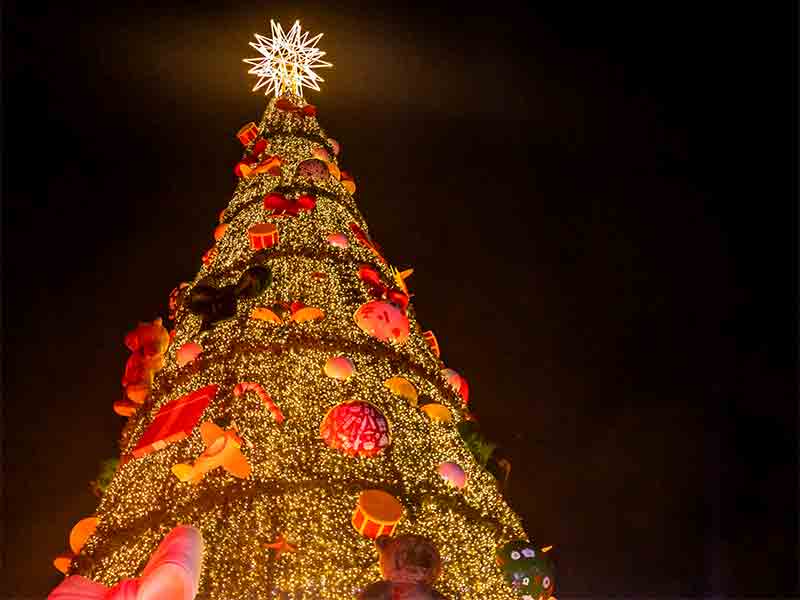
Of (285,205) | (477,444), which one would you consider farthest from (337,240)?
(477,444)

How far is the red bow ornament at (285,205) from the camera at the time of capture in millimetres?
5289

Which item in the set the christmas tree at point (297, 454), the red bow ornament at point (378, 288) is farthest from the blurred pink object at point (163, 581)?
the red bow ornament at point (378, 288)

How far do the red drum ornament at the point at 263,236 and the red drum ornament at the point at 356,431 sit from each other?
65.1 inches

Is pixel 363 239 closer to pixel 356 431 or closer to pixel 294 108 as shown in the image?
pixel 294 108

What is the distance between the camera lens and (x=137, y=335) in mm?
5059

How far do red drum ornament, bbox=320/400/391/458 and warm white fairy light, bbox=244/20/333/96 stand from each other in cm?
414

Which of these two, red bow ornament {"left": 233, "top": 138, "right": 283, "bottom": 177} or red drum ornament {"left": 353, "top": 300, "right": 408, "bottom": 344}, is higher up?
red bow ornament {"left": 233, "top": 138, "right": 283, "bottom": 177}

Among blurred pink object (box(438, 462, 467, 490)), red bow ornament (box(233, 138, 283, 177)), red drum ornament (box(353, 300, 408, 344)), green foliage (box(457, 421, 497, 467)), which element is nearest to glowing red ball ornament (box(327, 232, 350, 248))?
red drum ornament (box(353, 300, 408, 344))

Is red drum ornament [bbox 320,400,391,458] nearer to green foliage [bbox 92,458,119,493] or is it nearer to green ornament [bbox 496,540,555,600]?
green ornament [bbox 496,540,555,600]

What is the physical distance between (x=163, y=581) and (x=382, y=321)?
2.03 m

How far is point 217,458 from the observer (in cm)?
355

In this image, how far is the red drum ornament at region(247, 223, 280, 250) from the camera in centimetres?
506

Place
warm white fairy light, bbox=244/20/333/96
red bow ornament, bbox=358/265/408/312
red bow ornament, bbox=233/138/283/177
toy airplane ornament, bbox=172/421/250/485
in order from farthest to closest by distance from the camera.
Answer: warm white fairy light, bbox=244/20/333/96, red bow ornament, bbox=233/138/283/177, red bow ornament, bbox=358/265/408/312, toy airplane ornament, bbox=172/421/250/485

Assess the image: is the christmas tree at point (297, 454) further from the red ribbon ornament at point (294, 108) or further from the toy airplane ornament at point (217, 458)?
the red ribbon ornament at point (294, 108)
